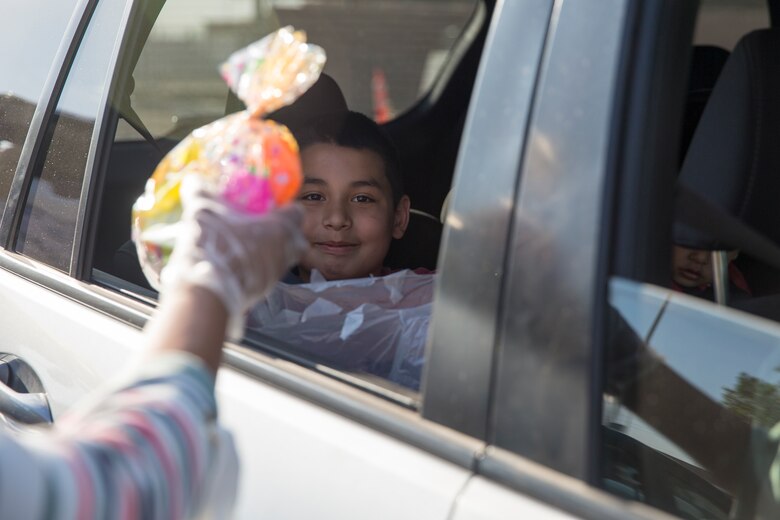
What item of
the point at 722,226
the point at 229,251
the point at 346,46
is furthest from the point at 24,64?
the point at 346,46

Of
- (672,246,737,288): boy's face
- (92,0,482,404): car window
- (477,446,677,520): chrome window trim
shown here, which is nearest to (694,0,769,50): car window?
(92,0,482,404): car window

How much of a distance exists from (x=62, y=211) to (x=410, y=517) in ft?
4.30

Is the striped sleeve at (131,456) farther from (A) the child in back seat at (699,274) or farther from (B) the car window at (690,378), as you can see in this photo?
(A) the child in back seat at (699,274)

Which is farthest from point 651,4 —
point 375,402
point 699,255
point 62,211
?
point 62,211

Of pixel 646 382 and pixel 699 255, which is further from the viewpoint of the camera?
pixel 699 255

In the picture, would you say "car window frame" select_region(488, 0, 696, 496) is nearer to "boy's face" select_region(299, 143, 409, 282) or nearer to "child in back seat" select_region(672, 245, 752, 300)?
"child in back seat" select_region(672, 245, 752, 300)

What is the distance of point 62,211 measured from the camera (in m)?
2.08

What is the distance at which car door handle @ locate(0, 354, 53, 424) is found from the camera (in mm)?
1817

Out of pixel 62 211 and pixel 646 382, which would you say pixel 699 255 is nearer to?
pixel 646 382

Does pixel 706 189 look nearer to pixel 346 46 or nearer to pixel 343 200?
pixel 343 200

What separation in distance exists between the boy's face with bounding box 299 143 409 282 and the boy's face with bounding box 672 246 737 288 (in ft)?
3.43

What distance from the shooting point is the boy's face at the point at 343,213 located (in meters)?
2.29

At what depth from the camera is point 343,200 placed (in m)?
2.35

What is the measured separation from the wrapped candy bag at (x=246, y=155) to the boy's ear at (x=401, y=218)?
60.0 inches
